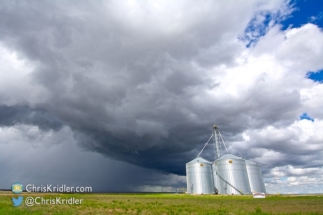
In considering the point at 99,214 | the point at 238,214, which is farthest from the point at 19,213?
the point at 238,214

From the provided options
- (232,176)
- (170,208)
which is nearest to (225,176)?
(232,176)

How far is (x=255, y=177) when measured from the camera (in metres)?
122

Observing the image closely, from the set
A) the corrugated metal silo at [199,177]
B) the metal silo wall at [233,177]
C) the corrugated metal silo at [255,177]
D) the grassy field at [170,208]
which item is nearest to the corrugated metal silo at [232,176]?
the metal silo wall at [233,177]

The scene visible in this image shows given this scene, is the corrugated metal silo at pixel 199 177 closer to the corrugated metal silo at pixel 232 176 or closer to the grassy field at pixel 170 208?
the corrugated metal silo at pixel 232 176

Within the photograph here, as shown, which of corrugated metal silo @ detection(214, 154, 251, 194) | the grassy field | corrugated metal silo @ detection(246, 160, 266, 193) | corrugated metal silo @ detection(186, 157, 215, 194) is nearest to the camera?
the grassy field

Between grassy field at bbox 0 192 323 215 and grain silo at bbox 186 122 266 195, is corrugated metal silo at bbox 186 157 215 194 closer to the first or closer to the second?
grain silo at bbox 186 122 266 195

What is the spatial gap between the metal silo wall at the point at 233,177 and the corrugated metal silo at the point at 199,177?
19.7 ft

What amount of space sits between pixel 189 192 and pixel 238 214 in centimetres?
8963

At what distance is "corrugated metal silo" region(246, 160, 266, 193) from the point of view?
392 feet

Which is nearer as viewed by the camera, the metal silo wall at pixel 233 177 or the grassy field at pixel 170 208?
the grassy field at pixel 170 208

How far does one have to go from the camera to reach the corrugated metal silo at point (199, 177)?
116 meters

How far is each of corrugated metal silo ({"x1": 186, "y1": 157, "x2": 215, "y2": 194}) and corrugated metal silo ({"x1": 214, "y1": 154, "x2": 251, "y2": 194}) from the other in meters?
5.74

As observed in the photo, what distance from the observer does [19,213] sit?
109ft

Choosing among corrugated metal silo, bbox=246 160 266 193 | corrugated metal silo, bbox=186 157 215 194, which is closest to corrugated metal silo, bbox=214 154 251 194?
corrugated metal silo, bbox=186 157 215 194
